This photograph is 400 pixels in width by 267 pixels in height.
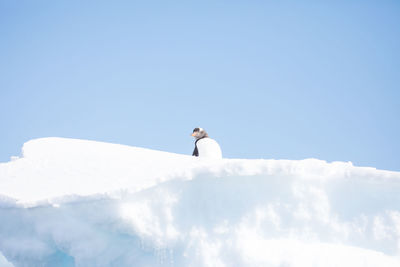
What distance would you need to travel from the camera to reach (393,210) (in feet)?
10.6

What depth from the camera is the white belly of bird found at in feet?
21.7

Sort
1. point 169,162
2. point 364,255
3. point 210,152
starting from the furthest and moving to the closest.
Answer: point 210,152 < point 169,162 < point 364,255

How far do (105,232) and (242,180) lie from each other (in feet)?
4.22

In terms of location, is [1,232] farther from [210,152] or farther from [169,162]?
[210,152]

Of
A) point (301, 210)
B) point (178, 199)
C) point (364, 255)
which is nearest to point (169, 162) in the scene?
point (178, 199)

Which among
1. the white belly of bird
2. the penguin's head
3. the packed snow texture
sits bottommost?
the packed snow texture

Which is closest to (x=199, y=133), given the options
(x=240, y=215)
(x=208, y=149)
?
(x=208, y=149)

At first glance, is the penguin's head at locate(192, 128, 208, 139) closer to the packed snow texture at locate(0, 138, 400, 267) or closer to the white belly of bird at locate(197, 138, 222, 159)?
the white belly of bird at locate(197, 138, 222, 159)

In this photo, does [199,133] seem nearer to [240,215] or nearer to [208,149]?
[208,149]

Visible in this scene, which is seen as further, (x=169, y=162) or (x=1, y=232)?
(x=169, y=162)

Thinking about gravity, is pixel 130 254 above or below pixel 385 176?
below

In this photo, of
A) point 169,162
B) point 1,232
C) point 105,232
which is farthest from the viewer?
point 169,162

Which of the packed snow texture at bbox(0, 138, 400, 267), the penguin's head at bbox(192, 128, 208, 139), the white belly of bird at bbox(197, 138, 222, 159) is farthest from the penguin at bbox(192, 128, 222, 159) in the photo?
the packed snow texture at bbox(0, 138, 400, 267)

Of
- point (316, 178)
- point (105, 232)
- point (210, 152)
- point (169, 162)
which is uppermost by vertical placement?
point (210, 152)
